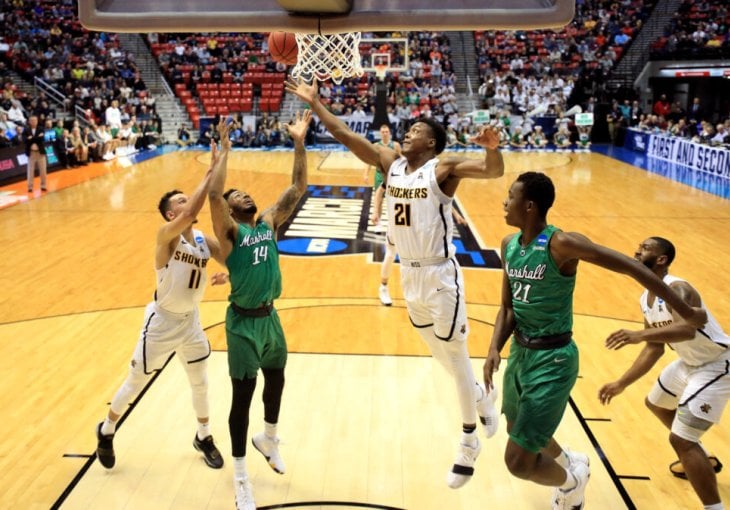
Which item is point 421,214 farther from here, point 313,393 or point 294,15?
point 313,393

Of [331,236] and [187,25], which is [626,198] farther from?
[187,25]

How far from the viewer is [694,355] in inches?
169

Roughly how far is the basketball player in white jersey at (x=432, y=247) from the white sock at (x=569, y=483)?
0.61 meters

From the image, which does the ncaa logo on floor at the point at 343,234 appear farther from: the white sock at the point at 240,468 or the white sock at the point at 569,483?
the white sock at the point at 240,468

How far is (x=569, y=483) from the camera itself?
4094 millimetres

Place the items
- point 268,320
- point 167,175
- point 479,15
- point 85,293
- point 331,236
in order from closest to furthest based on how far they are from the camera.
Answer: point 479,15
point 268,320
point 85,293
point 331,236
point 167,175

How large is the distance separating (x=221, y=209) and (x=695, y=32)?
30.1 metres

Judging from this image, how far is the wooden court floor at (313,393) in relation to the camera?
461 centimetres

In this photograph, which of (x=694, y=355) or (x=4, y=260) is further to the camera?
(x=4, y=260)

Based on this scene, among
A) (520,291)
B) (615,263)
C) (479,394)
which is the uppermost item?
(615,263)

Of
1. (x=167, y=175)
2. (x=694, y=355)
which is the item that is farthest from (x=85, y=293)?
(x=167, y=175)

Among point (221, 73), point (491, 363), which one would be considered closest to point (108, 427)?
point (491, 363)

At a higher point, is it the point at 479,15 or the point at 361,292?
the point at 479,15

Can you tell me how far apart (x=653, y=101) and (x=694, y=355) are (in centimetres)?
2797
